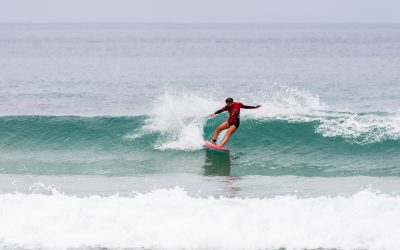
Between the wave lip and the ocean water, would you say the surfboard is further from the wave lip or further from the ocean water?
the wave lip

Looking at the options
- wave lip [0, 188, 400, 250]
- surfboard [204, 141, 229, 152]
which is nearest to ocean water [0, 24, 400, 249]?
wave lip [0, 188, 400, 250]

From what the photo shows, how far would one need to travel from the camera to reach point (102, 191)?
14.1m

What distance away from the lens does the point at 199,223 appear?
416 inches

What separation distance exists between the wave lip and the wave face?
5947mm

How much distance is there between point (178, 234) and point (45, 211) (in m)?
2.34

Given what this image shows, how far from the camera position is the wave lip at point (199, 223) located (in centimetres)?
1004

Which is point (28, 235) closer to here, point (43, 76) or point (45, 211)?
point (45, 211)

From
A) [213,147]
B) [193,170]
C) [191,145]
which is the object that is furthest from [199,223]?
[191,145]

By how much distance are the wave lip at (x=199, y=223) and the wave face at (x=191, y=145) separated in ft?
19.5

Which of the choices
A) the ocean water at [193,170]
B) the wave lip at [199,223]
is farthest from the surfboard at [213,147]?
the wave lip at [199,223]

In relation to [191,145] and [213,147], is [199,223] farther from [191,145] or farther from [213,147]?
[191,145]

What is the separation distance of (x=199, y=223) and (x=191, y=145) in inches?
338

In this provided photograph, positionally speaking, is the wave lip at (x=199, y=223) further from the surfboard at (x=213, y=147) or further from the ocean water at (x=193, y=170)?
the surfboard at (x=213, y=147)

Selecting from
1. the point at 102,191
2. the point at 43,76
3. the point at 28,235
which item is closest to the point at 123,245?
the point at 28,235
